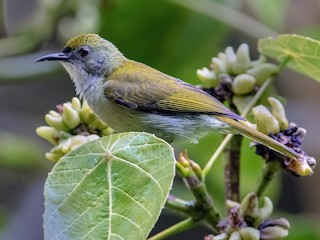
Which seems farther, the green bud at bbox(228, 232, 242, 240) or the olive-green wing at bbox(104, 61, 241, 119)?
the olive-green wing at bbox(104, 61, 241, 119)

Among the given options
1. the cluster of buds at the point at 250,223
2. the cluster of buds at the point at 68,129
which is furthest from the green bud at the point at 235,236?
the cluster of buds at the point at 68,129

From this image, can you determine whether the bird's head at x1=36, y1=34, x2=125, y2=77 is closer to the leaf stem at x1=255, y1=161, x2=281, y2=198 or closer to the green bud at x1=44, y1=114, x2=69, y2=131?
the green bud at x1=44, y1=114, x2=69, y2=131

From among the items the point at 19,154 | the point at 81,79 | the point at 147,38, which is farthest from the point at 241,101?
the point at 19,154

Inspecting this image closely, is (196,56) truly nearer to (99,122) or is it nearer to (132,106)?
(132,106)

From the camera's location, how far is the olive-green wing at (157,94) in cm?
252

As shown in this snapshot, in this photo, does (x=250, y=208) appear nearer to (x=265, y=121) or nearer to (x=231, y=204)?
(x=231, y=204)

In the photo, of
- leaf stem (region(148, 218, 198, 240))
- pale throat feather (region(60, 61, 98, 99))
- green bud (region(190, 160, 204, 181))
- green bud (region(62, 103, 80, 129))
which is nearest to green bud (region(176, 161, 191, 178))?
green bud (region(190, 160, 204, 181))

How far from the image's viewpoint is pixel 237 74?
240 centimetres

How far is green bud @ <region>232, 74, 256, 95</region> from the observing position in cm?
235

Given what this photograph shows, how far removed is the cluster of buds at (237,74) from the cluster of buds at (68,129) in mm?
413

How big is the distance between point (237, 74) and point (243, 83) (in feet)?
0.20

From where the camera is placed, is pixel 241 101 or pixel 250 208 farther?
pixel 241 101

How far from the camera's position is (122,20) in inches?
136

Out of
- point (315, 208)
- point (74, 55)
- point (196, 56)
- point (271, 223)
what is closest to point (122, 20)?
point (196, 56)
